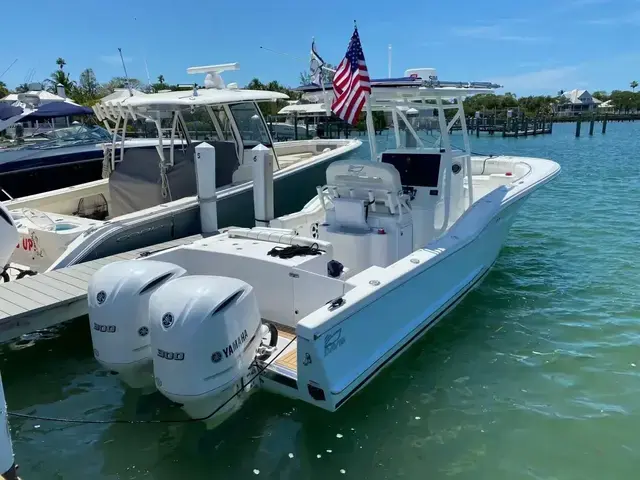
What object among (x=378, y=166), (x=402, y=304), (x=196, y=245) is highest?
(x=378, y=166)

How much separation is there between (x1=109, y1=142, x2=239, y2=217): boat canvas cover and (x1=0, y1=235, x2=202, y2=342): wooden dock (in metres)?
2.23

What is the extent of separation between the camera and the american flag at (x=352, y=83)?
15.8 ft

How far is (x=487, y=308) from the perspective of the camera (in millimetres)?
5914

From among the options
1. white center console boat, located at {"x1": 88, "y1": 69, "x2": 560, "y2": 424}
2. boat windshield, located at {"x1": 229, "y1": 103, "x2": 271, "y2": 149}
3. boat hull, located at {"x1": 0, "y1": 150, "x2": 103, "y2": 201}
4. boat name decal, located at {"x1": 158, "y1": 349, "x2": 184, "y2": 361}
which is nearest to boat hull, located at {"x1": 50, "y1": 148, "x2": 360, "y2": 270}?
white center console boat, located at {"x1": 88, "y1": 69, "x2": 560, "y2": 424}

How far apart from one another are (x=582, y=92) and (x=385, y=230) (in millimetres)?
117215

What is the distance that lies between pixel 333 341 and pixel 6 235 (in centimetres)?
→ 328

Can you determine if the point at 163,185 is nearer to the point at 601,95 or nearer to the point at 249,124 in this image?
the point at 249,124

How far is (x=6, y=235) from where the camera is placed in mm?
4703

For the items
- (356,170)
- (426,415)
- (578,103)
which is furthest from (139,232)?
(578,103)

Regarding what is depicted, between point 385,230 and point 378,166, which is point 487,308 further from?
point 378,166

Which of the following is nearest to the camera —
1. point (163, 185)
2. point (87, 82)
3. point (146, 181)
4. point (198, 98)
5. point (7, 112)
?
point (7, 112)

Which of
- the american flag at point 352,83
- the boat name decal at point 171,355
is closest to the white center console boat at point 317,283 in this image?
the boat name decal at point 171,355

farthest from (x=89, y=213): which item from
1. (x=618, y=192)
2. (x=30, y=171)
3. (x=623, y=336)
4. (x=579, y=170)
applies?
(x=579, y=170)

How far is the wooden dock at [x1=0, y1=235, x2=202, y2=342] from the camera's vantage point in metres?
4.15
